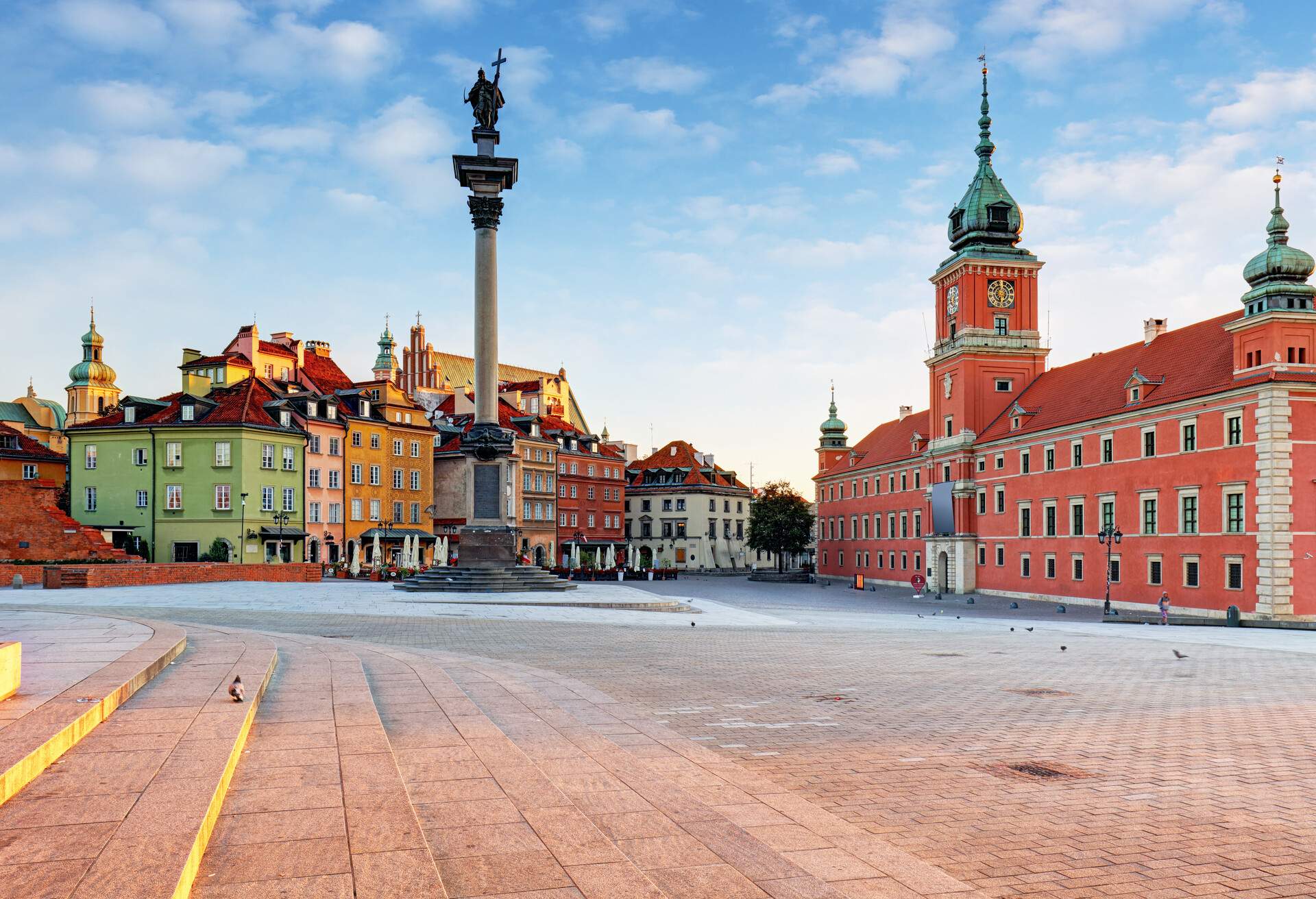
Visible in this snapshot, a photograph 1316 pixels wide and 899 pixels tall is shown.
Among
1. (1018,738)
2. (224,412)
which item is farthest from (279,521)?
(1018,738)

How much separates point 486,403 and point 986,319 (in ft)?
138

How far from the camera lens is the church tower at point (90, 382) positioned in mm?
113312

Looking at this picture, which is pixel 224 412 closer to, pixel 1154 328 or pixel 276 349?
pixel 276 349

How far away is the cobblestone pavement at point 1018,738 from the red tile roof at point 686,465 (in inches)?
3669

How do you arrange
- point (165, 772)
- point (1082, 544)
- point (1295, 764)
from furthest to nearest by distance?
point (1082, 544), point (1295, 764), point (165, 772)

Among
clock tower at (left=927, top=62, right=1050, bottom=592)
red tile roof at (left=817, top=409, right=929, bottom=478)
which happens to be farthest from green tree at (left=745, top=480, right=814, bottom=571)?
clock tower at (left=927, top=62, right=1050, bottom=592)

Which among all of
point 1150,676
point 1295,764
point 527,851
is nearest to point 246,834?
point 527,851

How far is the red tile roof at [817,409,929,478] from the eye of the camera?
8706 cm

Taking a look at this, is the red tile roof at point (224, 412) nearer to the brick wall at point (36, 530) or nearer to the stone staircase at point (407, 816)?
the brick wall at point (36, 530)

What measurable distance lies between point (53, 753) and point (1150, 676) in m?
16.5

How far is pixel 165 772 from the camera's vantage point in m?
7.22

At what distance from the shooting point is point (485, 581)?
4225cm

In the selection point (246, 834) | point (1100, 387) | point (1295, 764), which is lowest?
point (1295, 764)

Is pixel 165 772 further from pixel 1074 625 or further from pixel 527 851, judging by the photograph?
pixel 1074 625
